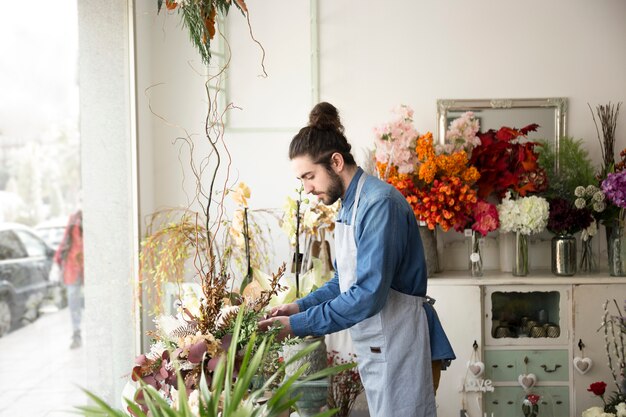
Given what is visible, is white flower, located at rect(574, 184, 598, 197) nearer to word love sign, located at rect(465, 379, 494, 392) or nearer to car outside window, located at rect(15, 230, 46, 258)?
word love sign, located at rect(465, 379, 494, 392)

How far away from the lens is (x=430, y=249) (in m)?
4.09

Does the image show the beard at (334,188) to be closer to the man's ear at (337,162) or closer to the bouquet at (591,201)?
the man's ear at (337,162)

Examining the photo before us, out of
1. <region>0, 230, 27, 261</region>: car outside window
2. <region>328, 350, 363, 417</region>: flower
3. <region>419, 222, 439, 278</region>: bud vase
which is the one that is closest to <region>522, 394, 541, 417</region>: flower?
<region>419, 222, 439, 278</region>: bud vase

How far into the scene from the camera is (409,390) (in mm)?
2428

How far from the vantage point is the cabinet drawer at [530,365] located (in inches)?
156

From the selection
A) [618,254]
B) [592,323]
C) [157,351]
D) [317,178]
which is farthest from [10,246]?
[618,254]

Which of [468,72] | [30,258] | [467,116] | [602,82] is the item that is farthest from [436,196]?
[30,258]

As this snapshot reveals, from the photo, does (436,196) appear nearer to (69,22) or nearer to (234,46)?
(234,46)

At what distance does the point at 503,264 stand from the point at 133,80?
2284 mm

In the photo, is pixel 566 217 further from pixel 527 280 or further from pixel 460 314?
pixel 460 314

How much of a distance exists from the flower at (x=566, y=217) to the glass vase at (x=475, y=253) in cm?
40

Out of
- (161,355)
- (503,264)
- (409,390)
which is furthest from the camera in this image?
(503,264)

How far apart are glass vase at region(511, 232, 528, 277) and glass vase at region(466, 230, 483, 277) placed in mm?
199

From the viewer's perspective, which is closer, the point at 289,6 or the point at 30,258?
the point at 30,258
